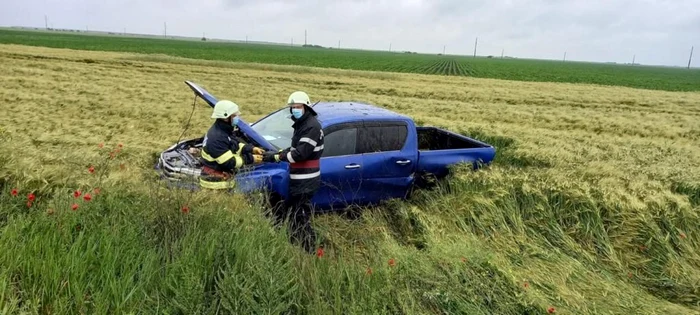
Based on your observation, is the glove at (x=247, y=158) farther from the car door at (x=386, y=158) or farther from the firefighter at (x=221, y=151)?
the car door at (x=386, y=158)

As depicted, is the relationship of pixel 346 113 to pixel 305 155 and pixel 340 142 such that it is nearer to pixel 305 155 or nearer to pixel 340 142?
pixel 340 142

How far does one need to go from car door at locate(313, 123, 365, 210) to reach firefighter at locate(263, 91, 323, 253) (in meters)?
0.42

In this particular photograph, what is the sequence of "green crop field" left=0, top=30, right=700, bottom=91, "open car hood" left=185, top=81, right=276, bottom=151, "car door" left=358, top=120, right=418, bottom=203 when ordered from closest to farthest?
"open car hood" left=185, top=81, right=276, bottom=151
"car door" left=358, top=120, right=418, bottom=203
"green crop field" left=0, top=30, right=700, bottom=91

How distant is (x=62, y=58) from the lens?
29.1 m

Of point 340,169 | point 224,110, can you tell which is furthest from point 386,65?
point 224,110

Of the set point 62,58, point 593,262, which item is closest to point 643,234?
point 593,262

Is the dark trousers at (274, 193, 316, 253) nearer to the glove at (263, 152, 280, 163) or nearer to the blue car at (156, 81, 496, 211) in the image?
the blue car at (156, 81, 496, 211)

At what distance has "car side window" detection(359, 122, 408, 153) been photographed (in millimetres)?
5703

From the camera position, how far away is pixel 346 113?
589 centimetres

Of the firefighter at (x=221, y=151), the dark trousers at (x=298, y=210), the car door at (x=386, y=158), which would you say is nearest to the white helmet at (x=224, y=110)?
the firefighter at (x=221, y=151)

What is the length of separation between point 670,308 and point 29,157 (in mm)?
5826

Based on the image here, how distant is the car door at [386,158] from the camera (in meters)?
5.65

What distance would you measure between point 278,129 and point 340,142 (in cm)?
105

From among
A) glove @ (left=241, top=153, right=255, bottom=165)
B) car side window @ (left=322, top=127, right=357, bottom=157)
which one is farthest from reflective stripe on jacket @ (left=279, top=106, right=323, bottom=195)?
car side window @ (left=322, top=127, right=357, bottom=157)
